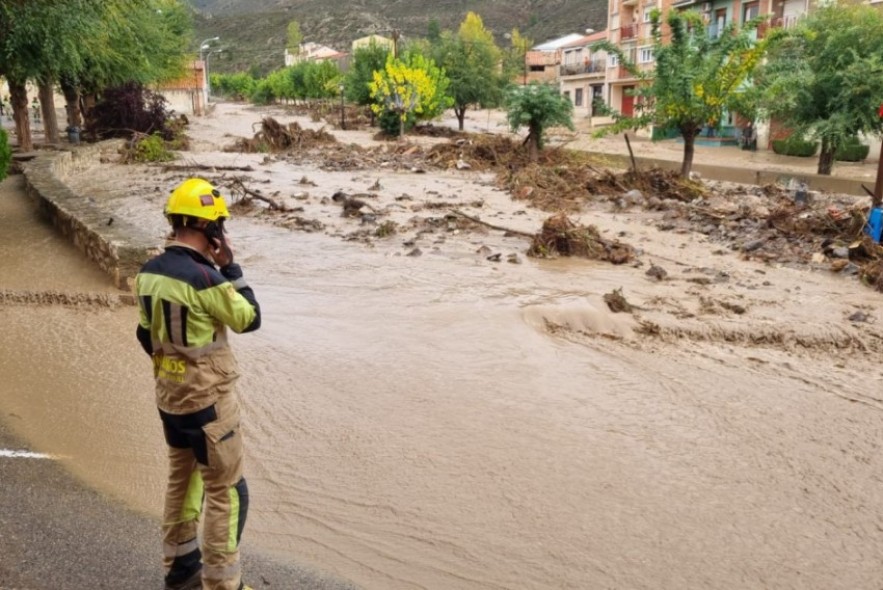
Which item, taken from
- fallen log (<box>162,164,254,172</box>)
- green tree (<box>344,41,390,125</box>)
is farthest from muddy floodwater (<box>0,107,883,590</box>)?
green tree (<box>344,41,390,125</box>)

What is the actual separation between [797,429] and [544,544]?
105 inches

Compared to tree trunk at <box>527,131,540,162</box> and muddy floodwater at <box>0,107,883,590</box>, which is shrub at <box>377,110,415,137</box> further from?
muddy floodwater at <box>0,107,883,590</box>

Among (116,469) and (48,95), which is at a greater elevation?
(48,95)

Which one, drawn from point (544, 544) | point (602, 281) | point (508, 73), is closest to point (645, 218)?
point (602, 281)

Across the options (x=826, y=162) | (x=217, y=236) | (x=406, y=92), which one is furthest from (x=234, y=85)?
(x=217, y=236)

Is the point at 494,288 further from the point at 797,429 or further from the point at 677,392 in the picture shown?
the point at 797,429

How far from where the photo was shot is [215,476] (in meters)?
3.11

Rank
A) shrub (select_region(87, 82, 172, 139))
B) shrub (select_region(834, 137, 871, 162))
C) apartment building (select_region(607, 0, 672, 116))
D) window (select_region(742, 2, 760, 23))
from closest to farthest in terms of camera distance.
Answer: shrub (select_region(87, 82, 172, 139))
shrub (select_region(834, 137, 871, 162))
window (select_region(742, 2, 760, 23))
apartment building (select_region(607, 0, 672, 116))

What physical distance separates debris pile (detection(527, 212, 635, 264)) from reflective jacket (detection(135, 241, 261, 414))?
892 cm

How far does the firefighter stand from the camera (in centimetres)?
298

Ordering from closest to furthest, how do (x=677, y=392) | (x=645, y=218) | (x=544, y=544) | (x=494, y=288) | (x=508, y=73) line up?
(x=544, y=544) → (x=677, y=392) → (x=494, y=288) → (x=645, y=218) → (x=508, y=73)

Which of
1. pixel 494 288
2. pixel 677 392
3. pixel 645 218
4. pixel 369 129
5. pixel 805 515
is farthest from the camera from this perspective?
pixel 369 129

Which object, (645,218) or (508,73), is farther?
(508,73)

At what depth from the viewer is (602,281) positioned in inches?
406
